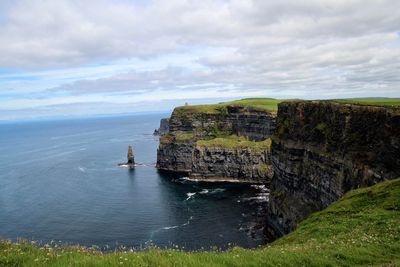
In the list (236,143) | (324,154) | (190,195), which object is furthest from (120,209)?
(236,143)

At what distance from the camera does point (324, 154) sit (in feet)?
202

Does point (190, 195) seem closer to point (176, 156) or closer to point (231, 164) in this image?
point (231, 164)

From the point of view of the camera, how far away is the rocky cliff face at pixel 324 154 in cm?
4984

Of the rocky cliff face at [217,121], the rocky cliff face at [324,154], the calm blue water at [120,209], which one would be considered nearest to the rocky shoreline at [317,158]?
the rocky cliff face at [324,154]

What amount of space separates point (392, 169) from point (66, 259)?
42622mm

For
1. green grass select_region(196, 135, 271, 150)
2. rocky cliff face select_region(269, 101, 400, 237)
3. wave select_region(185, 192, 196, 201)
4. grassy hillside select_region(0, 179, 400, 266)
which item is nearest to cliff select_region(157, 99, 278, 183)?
green grass select_region(196, 135, 271, 150)

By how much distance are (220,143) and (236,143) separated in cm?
Answer: 585

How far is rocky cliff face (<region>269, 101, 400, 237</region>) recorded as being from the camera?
49844 millimetres

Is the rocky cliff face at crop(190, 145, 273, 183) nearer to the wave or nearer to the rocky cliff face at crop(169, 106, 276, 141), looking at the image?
the rocky cliff face at crop(169, 106, 276, 141)

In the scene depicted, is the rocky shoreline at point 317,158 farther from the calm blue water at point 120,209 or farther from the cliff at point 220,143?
the calm blue water at point 120,209

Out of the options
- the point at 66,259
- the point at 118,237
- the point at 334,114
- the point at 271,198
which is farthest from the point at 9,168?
the point at 66,259

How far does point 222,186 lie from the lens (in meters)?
125

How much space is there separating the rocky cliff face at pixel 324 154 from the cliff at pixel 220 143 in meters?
50.9

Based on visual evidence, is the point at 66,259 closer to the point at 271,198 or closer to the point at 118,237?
the point at 118,237
